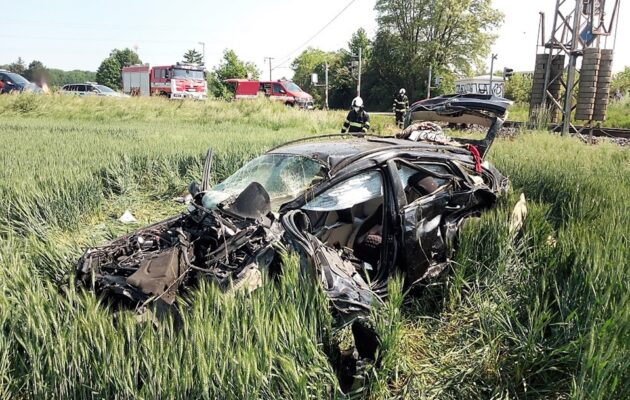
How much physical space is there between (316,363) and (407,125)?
16.8ft

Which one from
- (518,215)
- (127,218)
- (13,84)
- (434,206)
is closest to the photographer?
(434,206)

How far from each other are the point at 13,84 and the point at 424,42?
119ft

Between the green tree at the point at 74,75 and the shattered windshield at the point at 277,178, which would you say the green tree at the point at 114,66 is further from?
the shattered windshield at the point at 277,178

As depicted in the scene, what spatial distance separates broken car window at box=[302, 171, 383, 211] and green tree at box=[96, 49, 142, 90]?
76729 mm

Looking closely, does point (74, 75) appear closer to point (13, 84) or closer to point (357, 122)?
point (13, 84)

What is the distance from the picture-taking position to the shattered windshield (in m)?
3.77

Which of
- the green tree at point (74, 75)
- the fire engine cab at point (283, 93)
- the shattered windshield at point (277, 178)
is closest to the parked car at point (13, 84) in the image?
the fire engine cab at point (283, 93)

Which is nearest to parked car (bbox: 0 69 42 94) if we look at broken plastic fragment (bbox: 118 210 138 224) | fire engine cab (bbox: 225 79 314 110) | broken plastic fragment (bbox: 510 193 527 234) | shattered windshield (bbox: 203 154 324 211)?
fire engine cab (bbox: 225 79 314 110)

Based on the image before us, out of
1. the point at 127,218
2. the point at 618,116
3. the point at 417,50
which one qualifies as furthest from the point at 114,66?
→ the point at 127,218

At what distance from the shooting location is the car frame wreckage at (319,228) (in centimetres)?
293

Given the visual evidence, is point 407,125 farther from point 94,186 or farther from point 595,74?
point 595,74

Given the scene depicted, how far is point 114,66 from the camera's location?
253ft

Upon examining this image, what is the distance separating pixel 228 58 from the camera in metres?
56.0

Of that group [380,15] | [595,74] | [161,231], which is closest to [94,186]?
[161,231]
